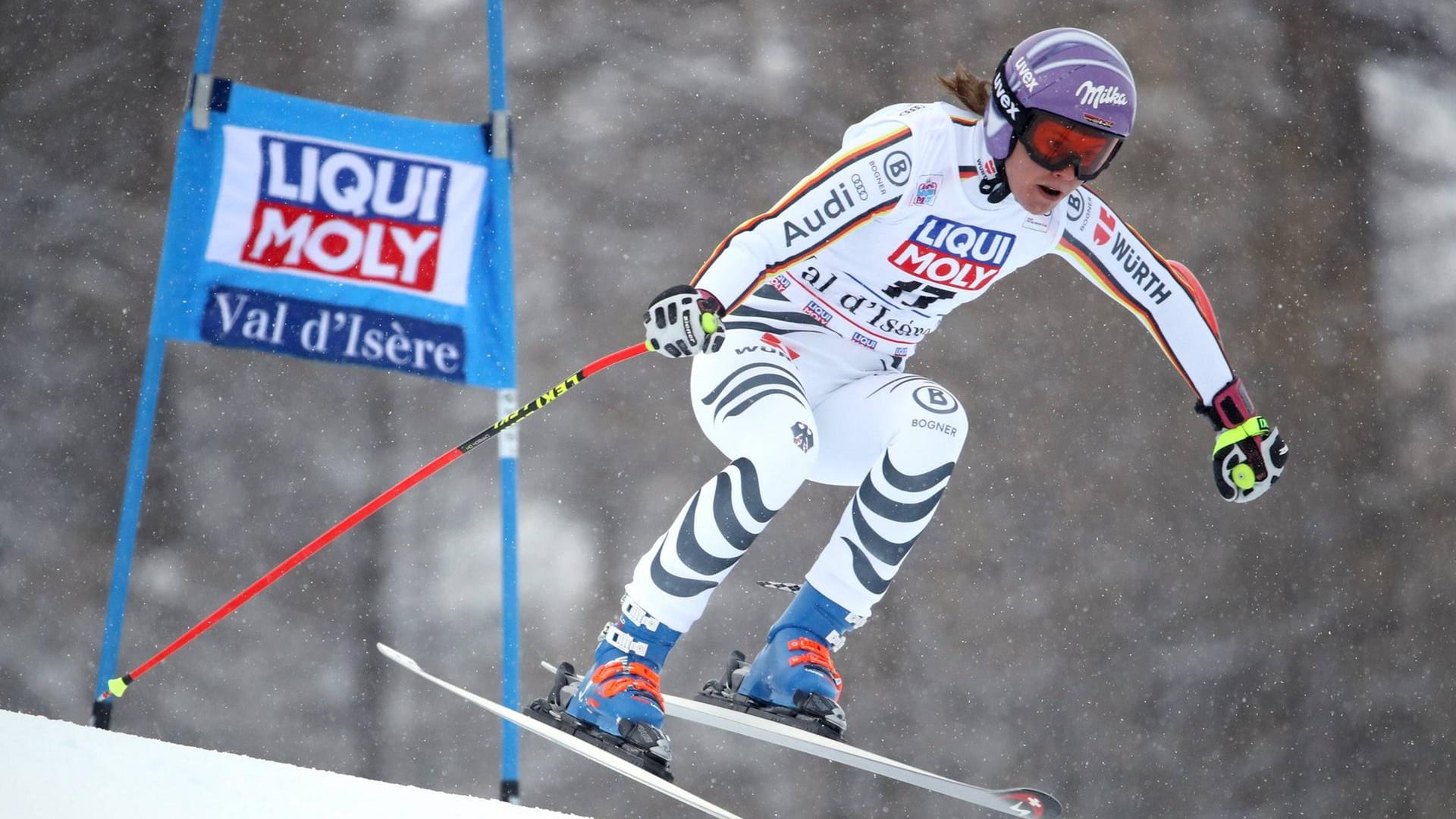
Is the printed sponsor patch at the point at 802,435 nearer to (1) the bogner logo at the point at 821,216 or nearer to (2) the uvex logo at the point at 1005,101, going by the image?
(1) the bogner logo at the point at 821,216

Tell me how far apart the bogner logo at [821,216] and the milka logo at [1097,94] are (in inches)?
19.5

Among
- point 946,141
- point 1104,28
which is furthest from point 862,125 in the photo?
point 1104,28

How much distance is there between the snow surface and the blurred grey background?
10.8ft

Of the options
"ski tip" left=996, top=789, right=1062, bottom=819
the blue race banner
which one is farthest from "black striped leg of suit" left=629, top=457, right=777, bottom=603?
the blue race banner

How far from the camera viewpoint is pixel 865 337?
9.47 ft

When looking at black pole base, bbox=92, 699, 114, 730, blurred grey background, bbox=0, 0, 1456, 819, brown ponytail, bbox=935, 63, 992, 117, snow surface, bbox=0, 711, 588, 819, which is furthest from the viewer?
blurred grey background, bbox=0, 0, 1456, 819

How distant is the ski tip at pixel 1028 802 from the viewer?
2.58 meters

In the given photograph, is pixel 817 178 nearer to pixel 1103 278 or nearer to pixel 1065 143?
pixel 1065 143

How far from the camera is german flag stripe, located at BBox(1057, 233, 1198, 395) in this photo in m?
2.85

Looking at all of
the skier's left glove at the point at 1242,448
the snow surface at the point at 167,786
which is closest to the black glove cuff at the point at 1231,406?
the skier's left glove at the point at 1242,448

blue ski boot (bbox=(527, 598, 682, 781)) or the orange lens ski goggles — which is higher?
the orange lens ski goggles

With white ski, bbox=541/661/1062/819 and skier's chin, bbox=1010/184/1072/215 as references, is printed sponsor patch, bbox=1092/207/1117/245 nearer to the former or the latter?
skier's chin, bbox=1010/184/1072/215

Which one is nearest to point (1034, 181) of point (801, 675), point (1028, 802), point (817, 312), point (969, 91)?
point (969, 91)

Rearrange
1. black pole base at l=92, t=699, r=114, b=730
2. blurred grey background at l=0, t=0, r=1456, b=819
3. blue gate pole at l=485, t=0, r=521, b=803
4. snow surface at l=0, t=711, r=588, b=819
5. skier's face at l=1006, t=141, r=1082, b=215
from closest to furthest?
snow surface at l=0, t=711, r=588, b=819
skier's face at l=1006, t=141, r=1082, b=215
black pole base at l=92, t=699, r=114, b=730
blue gate pole at l=485, t=0, r=521, b=803
blurred grey background at l=0, t=0, r=1456, b=819
